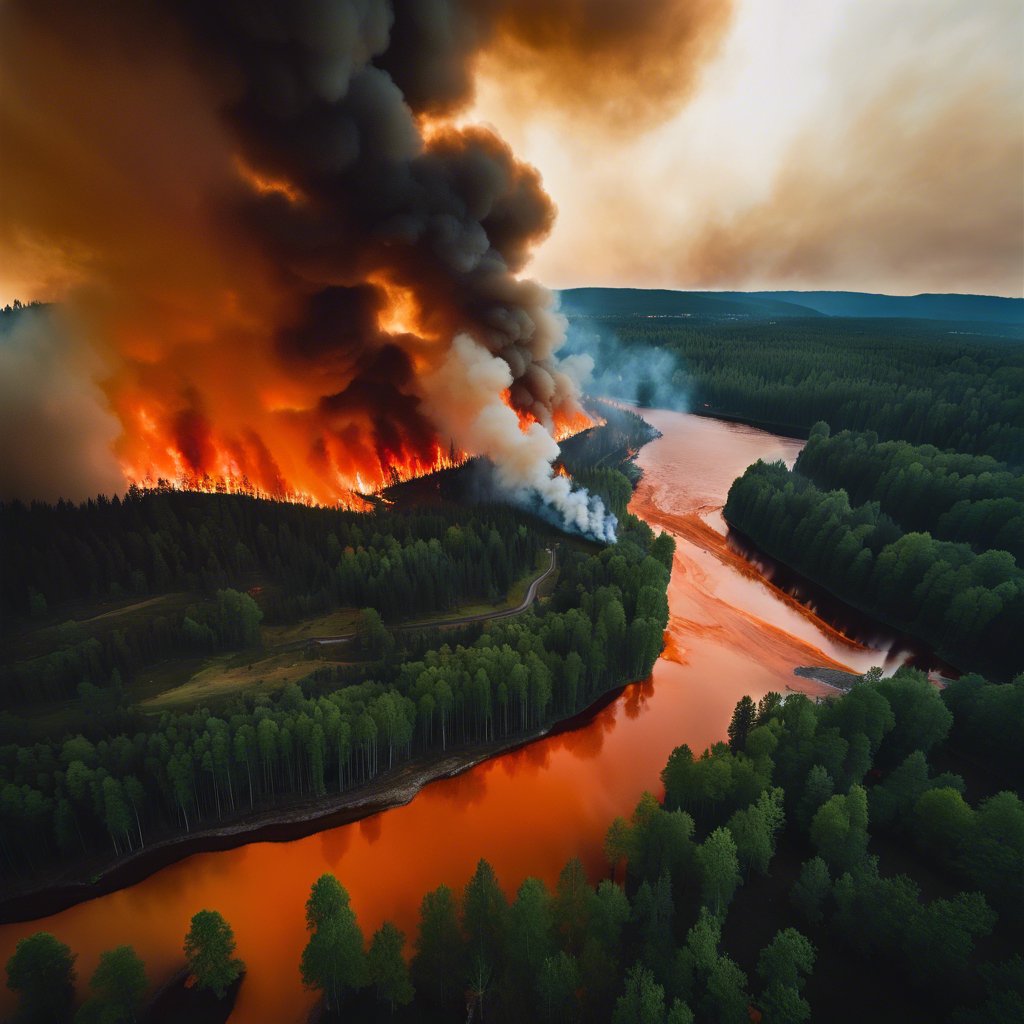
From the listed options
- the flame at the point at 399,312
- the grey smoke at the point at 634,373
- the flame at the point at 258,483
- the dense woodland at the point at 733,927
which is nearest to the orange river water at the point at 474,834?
the dense woodland at the point at 733,927

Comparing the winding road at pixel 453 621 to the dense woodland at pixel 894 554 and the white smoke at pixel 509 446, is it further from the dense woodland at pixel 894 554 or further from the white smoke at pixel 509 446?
the dense woodland at pixel 894 554

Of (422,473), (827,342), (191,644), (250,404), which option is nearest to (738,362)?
(827,342)

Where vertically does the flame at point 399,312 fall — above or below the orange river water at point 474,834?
above

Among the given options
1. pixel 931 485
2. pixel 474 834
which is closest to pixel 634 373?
pixel 931 485

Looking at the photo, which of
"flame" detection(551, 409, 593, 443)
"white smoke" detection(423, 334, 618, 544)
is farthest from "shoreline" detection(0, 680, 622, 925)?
"flame" detection(551, 409, 593, 443)

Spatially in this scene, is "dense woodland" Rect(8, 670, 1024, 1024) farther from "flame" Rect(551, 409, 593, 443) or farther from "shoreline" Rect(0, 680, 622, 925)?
"flame" Rect(551, 409, 593, 443)
